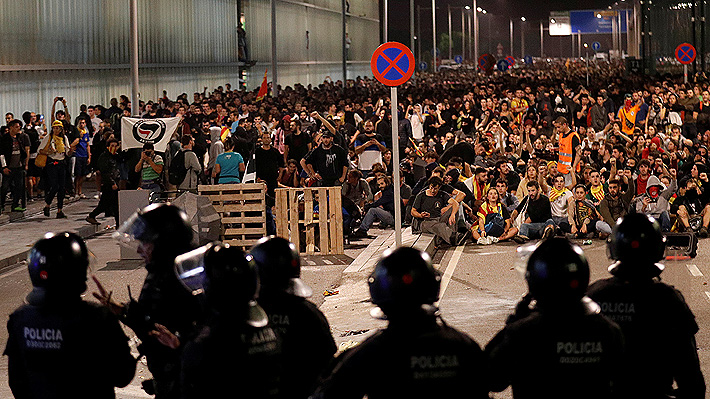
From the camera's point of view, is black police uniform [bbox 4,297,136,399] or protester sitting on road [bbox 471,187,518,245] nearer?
black police uniform [bbox 4,297,136,399]

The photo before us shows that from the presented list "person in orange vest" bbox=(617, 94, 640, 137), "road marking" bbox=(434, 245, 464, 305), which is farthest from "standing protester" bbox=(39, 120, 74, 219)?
"person in orange vest" bbox=(617, 94, 640, 137)

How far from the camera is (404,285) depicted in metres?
4.06

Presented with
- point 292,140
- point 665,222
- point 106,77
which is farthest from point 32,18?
point 665,222

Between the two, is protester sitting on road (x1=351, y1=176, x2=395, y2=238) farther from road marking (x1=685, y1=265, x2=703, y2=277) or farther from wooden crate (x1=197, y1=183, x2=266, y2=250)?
road marking (x1=685, y1=265, x2=703, y2=277)

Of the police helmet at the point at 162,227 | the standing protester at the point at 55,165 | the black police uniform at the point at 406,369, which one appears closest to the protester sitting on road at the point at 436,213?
the standing protester at the point at 55,165

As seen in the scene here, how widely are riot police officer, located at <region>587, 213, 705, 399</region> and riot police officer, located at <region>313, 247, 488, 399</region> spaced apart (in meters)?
0.99

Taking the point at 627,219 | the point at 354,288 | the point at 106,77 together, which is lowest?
the point at 354,288

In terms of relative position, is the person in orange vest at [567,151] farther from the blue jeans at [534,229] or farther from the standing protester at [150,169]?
the standing protester at [150,169]

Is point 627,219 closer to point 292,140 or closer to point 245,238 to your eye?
point 245,238

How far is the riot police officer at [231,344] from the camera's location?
4.30 m

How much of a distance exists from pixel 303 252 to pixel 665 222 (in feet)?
15.8

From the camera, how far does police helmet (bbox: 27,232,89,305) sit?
481cm

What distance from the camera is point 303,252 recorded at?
1587cm

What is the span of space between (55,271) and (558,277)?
194 cm
